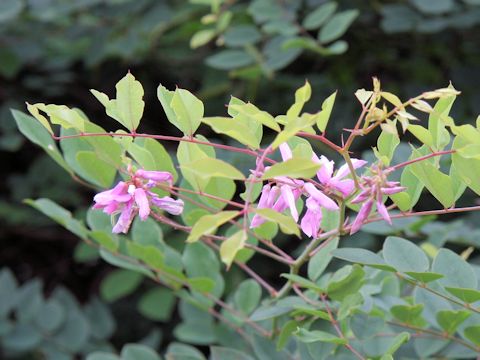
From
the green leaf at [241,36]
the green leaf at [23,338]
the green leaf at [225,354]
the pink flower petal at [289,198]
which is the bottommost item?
the green leaf at [23,338]

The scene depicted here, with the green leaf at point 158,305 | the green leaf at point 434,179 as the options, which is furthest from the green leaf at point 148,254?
the green leaf at point 158,305

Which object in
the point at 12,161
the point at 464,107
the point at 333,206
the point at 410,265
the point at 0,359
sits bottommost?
the point at 0,359

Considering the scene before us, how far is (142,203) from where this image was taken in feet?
1.78

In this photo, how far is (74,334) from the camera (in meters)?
1.34

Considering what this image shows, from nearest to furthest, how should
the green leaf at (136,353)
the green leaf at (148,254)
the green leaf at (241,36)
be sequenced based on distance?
1. the green leaf at (148,254)
2. the green leaf at (136,353)
3. the green leaf at (241,36)

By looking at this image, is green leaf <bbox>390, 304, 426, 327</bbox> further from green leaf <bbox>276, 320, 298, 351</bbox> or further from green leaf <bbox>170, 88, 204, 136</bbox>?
green leaf <bbox>170, 88, 204, 136</bbox>

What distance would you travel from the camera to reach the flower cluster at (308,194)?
536mm

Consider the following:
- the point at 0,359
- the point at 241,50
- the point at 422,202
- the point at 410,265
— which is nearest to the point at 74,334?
the point at 0,359

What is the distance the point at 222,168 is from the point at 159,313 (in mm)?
1122

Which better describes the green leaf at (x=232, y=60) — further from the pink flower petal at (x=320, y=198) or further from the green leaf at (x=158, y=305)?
the pink flower petal at (x=320, y=198)

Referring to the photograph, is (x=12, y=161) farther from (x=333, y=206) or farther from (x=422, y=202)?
(x=333, y=206)

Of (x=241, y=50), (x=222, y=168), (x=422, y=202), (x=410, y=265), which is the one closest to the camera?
(x=222, y=168)

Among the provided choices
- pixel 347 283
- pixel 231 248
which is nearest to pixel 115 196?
pixel 231 248

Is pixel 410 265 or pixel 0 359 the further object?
pixel 0 359
